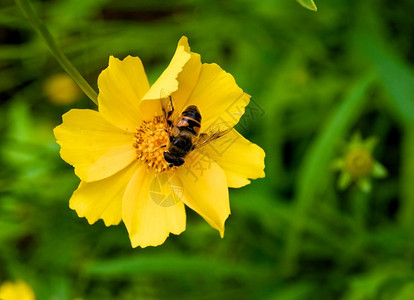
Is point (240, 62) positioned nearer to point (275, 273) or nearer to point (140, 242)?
point (275, 273)

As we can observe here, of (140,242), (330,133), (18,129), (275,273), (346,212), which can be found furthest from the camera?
(18,129)

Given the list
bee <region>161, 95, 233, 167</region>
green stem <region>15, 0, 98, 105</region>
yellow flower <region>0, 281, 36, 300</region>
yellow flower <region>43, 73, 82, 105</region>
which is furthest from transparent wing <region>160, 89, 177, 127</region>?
yellow flower <region>43, 73, 82, 105</region>

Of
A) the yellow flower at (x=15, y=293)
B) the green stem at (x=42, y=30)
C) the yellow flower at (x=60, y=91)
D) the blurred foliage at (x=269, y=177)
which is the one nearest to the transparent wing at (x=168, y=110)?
the green stem at (x=42, y=30)

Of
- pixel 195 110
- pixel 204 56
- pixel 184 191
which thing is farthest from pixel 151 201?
pixel 204 56

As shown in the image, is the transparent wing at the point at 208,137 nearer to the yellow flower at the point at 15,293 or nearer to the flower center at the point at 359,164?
the flower center at the point at 359,164

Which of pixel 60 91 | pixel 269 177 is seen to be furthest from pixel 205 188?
pixel 60 91

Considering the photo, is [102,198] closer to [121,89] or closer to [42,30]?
[121,89]
